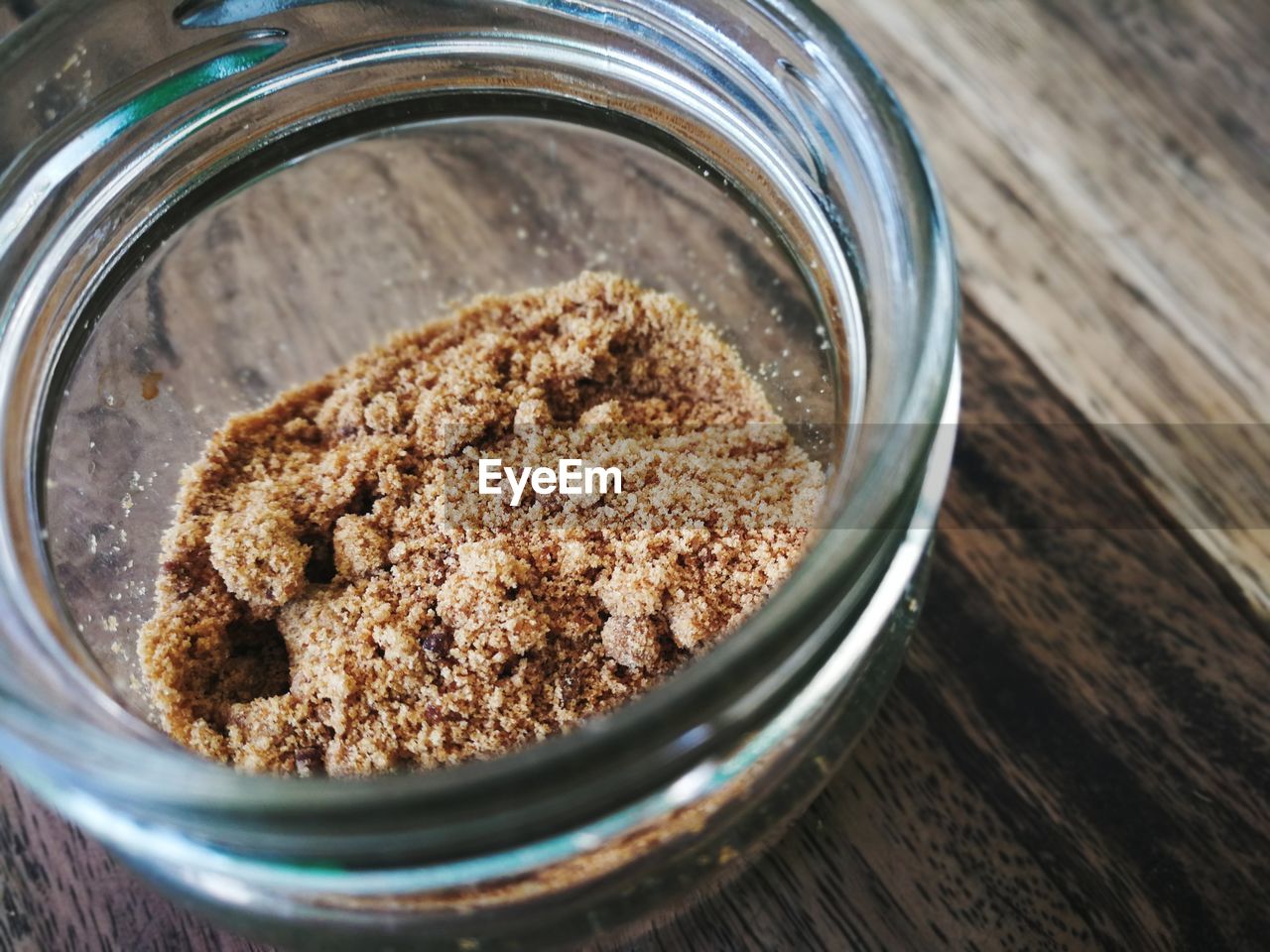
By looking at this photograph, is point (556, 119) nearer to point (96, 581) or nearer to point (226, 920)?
point (96, 581)

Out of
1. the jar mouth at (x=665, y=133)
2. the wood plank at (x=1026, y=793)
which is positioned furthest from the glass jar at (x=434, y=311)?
the wood plank at (x=1026, y=793)

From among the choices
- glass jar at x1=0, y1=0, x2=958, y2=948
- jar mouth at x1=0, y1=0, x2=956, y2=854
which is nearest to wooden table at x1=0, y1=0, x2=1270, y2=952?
glass jar at x1=0, y1=0, x2=958, y2=948

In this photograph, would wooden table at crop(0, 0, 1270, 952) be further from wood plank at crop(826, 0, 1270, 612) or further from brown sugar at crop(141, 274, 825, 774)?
brown sugar at crop(141, 274, 825, 774)

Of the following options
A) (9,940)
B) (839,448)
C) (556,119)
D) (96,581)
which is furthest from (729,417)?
(9,940)

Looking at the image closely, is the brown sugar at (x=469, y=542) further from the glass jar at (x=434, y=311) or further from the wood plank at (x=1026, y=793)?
the wood plank at (x=1026, y=793)

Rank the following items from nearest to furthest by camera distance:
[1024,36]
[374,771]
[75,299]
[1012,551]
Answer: [374,771] → [75,299] → [1012,551] → [1024,36]

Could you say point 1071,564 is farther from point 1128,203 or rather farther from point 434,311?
point 434,311

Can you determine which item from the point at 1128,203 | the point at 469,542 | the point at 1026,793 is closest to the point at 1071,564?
the point at 1026,793
